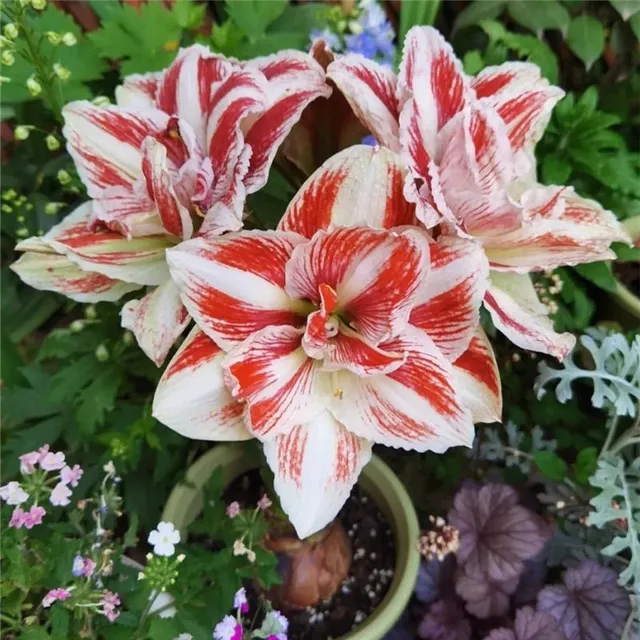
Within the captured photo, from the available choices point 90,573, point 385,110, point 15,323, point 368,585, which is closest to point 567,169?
point 385,110

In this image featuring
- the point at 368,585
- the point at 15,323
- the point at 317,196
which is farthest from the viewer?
the point at 15,323

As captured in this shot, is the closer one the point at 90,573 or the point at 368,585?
the point at 90,573

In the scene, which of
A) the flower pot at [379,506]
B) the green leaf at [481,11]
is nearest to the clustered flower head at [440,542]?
the flower pot at [379,506]

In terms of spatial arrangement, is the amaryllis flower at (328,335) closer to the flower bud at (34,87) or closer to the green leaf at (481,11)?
the flower bud at (34,87)

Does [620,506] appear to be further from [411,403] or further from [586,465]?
[411,403]

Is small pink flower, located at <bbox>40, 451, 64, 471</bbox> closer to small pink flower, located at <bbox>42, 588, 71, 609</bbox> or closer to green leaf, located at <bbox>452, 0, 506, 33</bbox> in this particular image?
small pink flower, located at <bbox>42, 588, 71, 609</bbox>

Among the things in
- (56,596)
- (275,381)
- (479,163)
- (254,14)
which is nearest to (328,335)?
(275,381)

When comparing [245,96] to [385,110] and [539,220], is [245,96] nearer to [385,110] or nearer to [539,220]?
[385,110]
